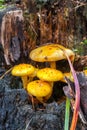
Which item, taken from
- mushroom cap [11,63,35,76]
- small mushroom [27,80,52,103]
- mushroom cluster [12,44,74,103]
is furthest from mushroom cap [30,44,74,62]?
small mushroom [27,80,52,103]

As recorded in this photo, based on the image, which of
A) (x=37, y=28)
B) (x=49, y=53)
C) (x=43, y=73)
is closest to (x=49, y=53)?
(x=49, y=53)

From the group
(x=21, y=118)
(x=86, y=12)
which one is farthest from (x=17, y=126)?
(x=86, y=12)

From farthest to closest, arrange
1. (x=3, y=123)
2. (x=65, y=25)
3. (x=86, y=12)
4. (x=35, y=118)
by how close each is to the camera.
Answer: (x=86, y=12) → (x=65, y=25) → (x=3, y=123) → (x=35, y=118)

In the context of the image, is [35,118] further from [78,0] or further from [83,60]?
[78,0]

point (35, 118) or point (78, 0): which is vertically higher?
point (78, 0)

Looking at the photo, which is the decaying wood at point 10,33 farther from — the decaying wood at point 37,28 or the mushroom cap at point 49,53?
the mushroom cap at point 49,53

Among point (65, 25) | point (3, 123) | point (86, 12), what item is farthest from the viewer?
point (86, 12)

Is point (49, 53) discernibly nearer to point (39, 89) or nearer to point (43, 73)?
point (43, 73)

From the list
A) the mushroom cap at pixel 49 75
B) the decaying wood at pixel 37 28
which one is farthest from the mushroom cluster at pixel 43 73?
the decaying wood at pixel 37 28
